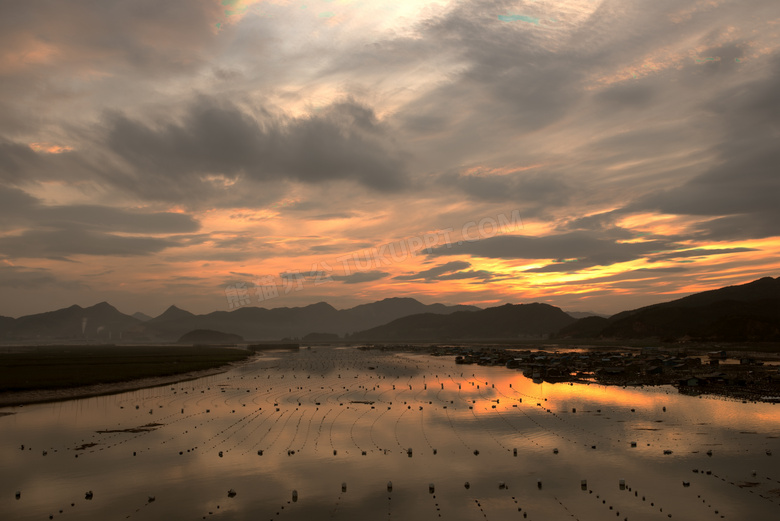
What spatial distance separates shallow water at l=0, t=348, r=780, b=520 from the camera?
25.9m

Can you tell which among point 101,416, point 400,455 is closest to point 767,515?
point 400,455

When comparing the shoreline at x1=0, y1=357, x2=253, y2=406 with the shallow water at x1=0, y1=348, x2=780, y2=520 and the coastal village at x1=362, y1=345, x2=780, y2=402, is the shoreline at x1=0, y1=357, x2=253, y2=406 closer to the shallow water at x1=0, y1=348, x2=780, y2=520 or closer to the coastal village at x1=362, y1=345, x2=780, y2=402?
the shallow water at x1=0, y1=348, x2=780, y2=520

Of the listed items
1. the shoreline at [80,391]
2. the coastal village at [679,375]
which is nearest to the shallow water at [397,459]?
the shoreline at [80,391]

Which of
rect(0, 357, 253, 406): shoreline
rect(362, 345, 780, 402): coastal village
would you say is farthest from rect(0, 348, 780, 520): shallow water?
rect(362, 345, 780, 402): coastal village

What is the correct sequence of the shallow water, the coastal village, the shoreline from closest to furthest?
the shallow water < the shoreline < the coastal village

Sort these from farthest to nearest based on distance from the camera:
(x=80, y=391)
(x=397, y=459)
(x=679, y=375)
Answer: (x=679, y=375) < (x=80, y=391) < (x=397, y=459)

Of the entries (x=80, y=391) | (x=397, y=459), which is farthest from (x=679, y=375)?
(x=80, y=391)

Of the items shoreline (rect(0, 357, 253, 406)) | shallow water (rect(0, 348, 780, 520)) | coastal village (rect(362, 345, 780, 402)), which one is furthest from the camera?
coastal village (rect(362, 345, 780, 402))

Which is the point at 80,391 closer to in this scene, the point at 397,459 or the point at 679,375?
the point at 397,459

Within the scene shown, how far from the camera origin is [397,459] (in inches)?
1394

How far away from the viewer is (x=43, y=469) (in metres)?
33.4

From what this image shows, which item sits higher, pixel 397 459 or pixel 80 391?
pixel 80 391

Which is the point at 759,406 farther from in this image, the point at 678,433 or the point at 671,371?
the point at 671,371

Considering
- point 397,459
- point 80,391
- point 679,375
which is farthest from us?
point 679,375
